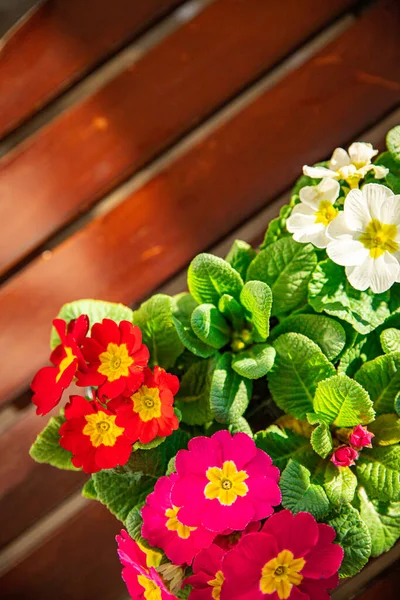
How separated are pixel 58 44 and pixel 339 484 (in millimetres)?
924

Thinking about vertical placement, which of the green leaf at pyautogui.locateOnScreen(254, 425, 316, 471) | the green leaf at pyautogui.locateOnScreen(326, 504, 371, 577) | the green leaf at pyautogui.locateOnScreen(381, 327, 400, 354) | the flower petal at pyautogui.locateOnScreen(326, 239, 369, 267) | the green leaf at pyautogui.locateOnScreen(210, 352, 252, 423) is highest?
the flower petal at pyautogui.locateOnScreen(326, 239, 369, 267)

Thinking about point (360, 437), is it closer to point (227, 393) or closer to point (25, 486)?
point (227, 393)

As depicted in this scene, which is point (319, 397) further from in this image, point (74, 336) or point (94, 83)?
point (94, 83)

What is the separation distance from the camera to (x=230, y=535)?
29.7 inches

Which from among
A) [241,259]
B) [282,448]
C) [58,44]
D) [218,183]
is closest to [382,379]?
[282,448]

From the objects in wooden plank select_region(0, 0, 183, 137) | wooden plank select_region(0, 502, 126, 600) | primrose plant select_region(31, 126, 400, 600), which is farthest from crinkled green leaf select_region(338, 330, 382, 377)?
wooden plank select_region(0, 0, 183, 137)

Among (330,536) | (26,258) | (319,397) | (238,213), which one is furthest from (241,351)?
(26,258)

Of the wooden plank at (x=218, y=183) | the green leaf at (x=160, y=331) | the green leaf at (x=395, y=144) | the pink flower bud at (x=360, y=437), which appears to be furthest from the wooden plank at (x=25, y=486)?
the green leaf at (x=395, y=144)

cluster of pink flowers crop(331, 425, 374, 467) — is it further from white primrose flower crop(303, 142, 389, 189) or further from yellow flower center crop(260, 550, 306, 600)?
white primrose flower crop(303, 142, 389, 189)

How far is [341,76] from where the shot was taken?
1.22 meters

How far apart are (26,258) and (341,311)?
0.64 metres

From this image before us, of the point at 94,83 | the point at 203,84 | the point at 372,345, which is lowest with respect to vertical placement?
the point at 372,345

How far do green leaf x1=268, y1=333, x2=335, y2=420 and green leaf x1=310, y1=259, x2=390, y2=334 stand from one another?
0.18 ft

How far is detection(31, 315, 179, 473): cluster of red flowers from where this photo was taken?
76 centimetres
